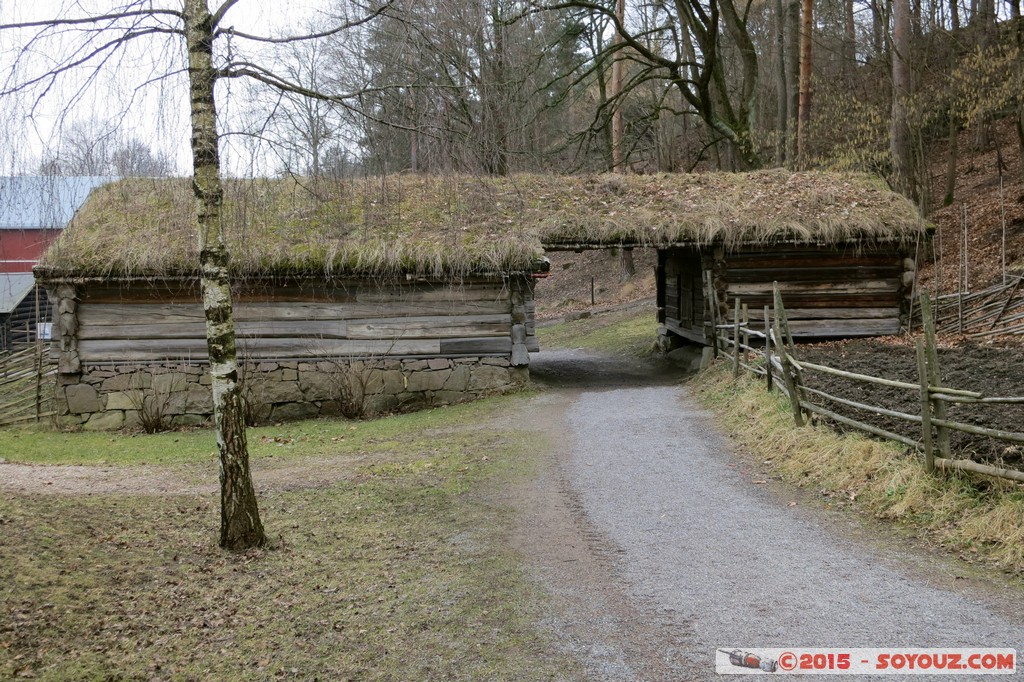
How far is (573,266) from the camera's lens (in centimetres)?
3469

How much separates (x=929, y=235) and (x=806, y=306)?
2.60m

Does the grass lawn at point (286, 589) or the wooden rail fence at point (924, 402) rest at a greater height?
the wooden rail fence at point (924, 402)

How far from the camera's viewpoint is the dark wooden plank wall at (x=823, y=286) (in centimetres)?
1541

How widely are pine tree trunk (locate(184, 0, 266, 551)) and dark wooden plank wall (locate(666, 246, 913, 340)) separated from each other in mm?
11138

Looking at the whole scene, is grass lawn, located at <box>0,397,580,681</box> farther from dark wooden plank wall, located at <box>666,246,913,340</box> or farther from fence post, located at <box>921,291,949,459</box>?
dark wooden plank wall, located at <box>666,246,913,340</box>

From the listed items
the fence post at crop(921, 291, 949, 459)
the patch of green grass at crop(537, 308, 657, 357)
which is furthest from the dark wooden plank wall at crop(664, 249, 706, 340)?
the fence post at crop(921, 291, 949, 459)

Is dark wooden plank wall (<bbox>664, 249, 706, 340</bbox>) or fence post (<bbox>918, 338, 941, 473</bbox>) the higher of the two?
dark wooden plank wall (<bbox>664, 249, 706, 340</bbox>)

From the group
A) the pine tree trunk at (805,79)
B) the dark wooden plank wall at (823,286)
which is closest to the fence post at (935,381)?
the dark wooden plank wall at (823,286)

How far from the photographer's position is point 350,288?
14.4 m

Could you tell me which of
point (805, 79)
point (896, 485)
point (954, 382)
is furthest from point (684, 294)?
point (896, 485)

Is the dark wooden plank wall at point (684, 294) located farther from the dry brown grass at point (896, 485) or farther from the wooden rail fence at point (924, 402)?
the dry brown grass at point (896, 485)

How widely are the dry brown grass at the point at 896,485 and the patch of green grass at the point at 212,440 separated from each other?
4985mm

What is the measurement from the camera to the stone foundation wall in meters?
14.4

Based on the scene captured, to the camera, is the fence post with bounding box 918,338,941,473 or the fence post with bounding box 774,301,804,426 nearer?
the fence post with bounding box 918,338,941,473
